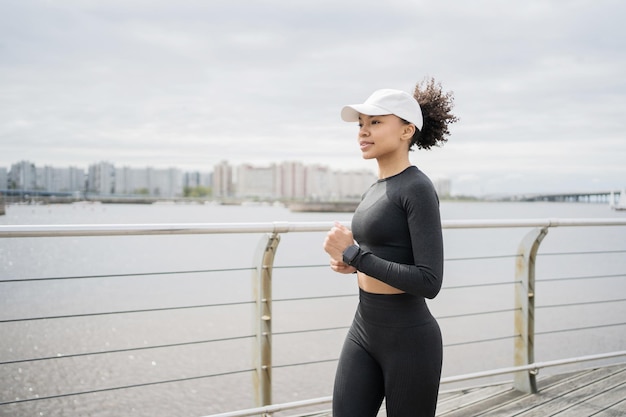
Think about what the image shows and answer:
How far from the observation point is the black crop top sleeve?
4.87 ft

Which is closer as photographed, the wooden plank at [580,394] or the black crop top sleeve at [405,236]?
the black crop top sleeve at [405,236]

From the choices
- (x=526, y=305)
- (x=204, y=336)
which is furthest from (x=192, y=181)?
(x=526, y=305)

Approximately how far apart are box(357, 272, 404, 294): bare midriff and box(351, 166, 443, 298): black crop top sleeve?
9 centimetres

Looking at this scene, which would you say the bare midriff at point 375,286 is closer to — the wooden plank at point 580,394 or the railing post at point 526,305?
the wooden plank at point 580,394

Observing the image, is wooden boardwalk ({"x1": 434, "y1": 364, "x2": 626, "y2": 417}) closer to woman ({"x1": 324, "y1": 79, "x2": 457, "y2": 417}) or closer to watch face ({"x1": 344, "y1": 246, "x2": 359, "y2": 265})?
woman ({"x1": 324, "y1": 79, "x2": 457, "y2": 417})

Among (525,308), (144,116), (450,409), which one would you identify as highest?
(144,116)

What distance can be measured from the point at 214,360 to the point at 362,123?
33.5ft

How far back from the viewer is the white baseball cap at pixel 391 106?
5.24 ft

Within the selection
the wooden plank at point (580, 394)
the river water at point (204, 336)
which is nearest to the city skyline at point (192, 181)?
the river water at point (204, 336)

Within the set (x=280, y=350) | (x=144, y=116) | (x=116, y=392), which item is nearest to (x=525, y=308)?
(x=116, y=392)

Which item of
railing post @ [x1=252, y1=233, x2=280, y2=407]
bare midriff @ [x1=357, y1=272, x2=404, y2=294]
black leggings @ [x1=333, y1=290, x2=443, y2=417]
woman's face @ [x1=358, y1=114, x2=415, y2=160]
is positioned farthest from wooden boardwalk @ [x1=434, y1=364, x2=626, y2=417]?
woman's face @ [x1=358, y1=114, x2=415, y2=160]

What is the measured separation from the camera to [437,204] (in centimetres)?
153

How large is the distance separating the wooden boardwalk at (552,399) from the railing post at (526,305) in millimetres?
81

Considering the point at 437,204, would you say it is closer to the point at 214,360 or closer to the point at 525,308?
the point at 525,308
